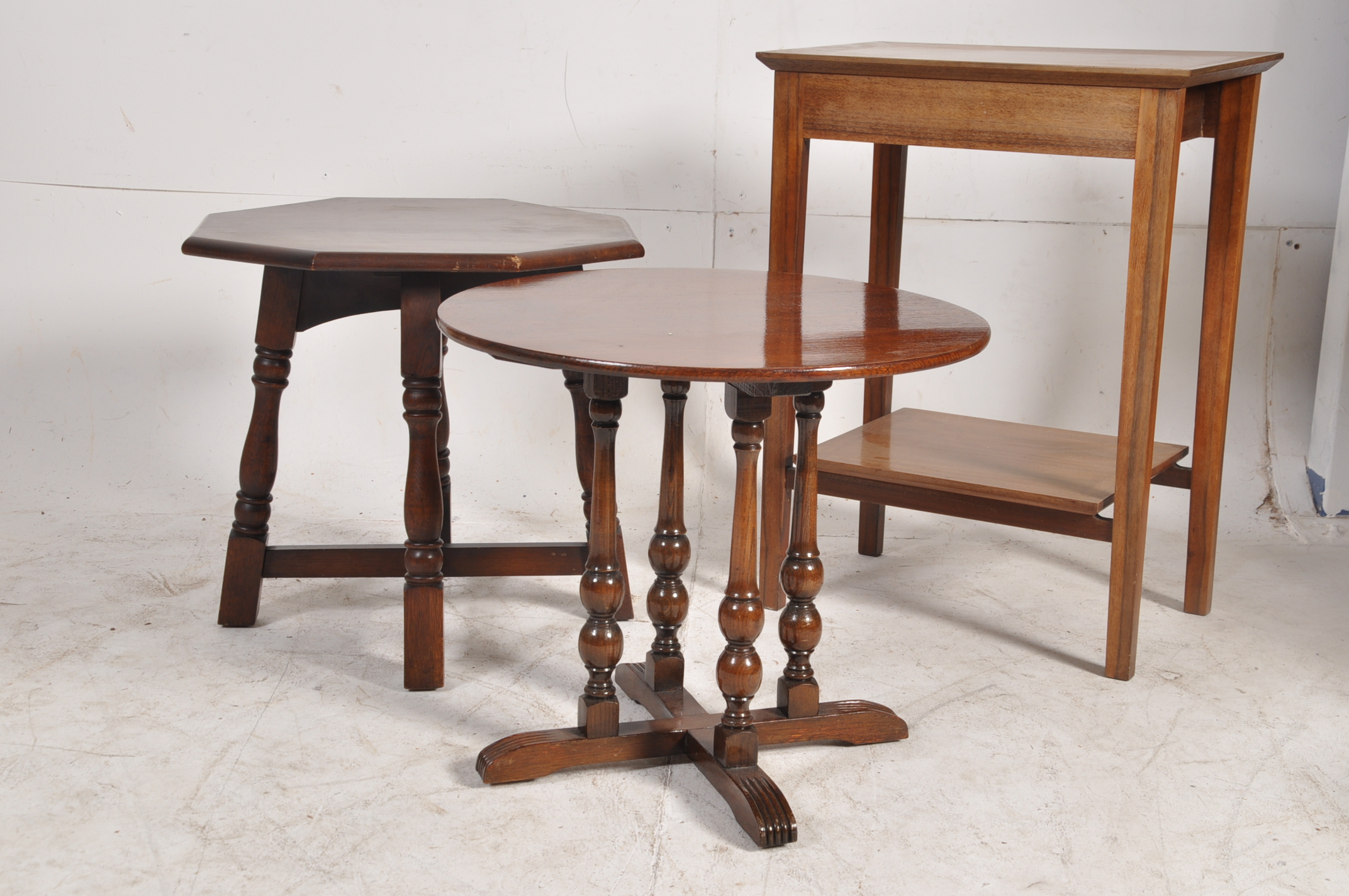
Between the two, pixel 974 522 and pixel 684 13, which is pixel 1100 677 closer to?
pixel 974 522

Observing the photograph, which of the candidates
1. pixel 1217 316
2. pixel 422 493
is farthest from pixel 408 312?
pixel 1217 316

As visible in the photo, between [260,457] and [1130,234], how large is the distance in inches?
71.7

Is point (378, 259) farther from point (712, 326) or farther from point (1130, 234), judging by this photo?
point (1130, 234)

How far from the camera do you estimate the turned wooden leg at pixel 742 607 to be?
1.98 meters

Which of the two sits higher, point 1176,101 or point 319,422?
point 1176,101

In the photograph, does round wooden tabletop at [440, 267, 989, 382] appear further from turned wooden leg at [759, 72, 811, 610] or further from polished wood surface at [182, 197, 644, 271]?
turned wooden leg at [759, 72, 811, 610]

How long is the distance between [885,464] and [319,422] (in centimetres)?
169

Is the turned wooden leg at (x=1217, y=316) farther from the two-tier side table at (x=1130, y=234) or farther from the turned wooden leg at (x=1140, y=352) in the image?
the turned wooden leg at (x=1140, y=352)

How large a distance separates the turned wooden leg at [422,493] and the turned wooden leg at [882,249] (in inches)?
43.1

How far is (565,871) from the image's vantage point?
1891mm

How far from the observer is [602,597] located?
2.09m

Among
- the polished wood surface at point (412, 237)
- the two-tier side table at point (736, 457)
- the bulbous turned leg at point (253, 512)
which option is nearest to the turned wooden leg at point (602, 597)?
the two-tier side table at point (736, 457)

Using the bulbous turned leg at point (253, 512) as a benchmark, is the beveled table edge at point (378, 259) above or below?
above

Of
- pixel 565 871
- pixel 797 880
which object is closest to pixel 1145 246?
pixel 797 880
